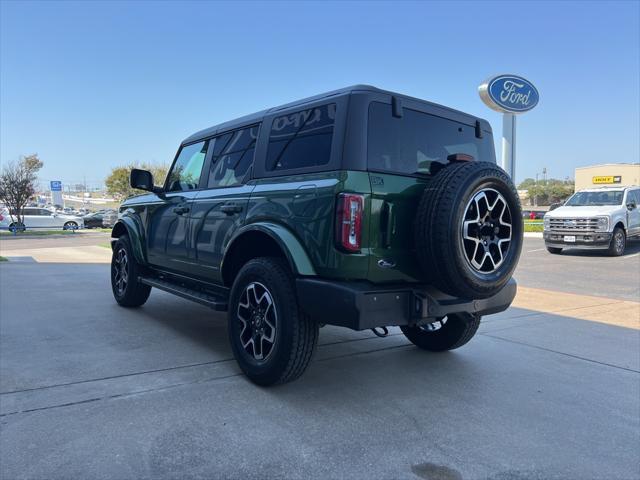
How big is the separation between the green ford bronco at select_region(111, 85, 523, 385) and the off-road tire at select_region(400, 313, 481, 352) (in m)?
0.11

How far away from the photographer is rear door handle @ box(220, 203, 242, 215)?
12.9ft

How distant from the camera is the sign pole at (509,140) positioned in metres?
18.5

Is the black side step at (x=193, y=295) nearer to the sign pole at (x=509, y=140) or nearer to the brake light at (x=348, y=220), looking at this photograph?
the brake light at (x=348, y=220)

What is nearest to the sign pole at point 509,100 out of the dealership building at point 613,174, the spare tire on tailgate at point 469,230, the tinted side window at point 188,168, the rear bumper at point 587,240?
the rear bumper at point 587,240

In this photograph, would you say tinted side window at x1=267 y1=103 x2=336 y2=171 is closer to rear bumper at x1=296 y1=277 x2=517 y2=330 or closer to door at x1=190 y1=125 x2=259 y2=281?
door at x1=190 y1=125 x2=259 y2=281

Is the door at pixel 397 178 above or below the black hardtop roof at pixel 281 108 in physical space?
below

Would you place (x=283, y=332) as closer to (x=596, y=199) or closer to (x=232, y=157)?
(x=232, y=157)

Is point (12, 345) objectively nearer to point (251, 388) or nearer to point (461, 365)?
point (251, 388)

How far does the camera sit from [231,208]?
402 centimetres

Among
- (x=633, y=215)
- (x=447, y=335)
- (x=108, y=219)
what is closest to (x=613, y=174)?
(x=633, y=215)

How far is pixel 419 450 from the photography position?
2703 millimetres

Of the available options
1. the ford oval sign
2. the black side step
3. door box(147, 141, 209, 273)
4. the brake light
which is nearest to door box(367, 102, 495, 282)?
the brake light

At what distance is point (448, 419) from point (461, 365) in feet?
3.90

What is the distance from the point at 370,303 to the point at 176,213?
2818 mm
